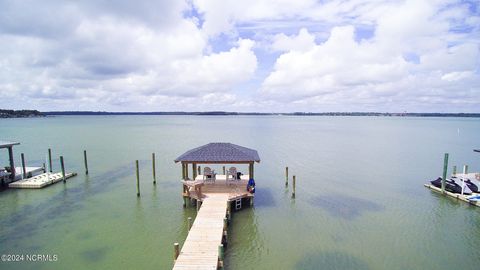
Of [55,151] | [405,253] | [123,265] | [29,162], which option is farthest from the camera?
[55,151]

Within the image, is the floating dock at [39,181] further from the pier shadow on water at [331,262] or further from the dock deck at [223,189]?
the pier shadow on water at [331,262]

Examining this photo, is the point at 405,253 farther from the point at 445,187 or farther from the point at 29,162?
the point at 29,162

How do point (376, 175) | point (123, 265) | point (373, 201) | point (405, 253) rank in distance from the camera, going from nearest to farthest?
point (123, 265), point (405, 253), point (373, 201), point (376, 175)

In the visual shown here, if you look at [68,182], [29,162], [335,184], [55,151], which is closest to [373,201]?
[335,184]

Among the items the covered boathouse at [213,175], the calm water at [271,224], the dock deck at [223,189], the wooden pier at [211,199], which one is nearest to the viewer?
the wooden pier at [211,199]

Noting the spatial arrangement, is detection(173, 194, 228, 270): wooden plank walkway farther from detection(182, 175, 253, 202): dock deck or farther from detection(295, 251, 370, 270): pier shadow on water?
detection(295, 251, 370, 270): pier shadow on water

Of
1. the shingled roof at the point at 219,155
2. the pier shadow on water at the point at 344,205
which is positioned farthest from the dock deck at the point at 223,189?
the pier shadow on water at the point at 344,205
